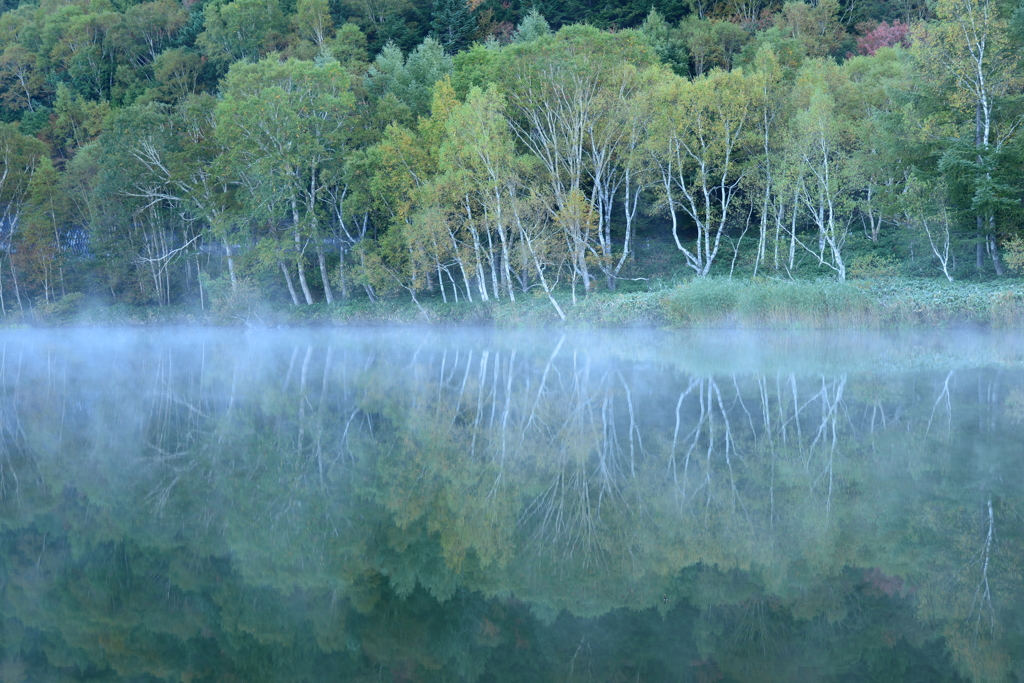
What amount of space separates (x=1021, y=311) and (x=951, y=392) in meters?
14.8

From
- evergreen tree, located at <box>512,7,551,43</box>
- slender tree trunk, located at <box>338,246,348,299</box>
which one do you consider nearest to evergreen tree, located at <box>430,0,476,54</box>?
evergreen tree, located at <box>512,7,551,43</box>

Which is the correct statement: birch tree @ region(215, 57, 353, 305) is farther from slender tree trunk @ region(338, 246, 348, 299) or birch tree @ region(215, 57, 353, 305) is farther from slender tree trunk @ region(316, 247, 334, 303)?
Result: slender tree trunk @ region(338, 246, 348, 299)

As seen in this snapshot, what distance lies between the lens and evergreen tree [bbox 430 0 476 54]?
180 feet

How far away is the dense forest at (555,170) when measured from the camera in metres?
30.2

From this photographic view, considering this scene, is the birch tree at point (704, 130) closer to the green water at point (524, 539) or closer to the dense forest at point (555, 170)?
the dense forest at point (555, 170)

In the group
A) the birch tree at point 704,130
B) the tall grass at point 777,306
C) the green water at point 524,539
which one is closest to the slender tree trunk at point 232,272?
the birch tree at point 704,130

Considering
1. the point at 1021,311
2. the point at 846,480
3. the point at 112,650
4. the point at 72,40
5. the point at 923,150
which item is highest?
the point at 72,40

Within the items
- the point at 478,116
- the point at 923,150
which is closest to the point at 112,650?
the point at 478,116

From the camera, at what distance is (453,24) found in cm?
5494

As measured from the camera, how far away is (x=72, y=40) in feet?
219

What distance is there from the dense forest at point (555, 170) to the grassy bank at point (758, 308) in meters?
1.21

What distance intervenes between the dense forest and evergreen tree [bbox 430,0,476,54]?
6.40 metres

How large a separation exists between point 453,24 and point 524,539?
54.3 meters

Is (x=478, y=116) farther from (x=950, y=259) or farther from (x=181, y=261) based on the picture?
(x=181, y=261)
